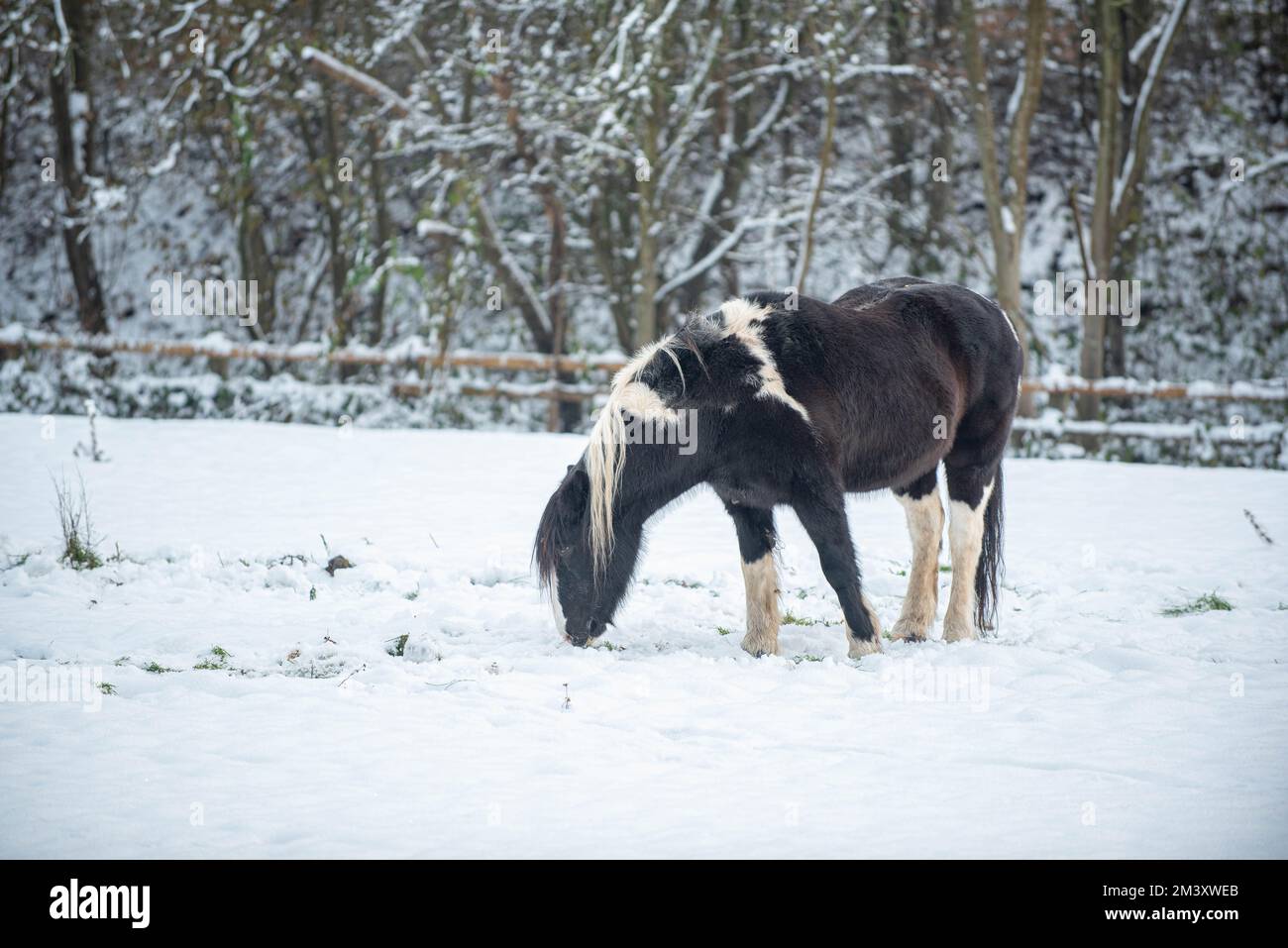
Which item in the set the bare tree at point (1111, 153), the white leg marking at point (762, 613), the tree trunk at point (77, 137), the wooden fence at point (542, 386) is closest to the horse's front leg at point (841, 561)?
the white leg marking at point (762, 613)

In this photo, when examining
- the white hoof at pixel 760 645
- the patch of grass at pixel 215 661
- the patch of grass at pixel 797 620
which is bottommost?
the patch of grass at pixel 797 620

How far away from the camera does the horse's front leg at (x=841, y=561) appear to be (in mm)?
4707

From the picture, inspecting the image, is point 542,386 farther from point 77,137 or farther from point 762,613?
point 762,613

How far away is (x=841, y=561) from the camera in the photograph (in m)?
4.78

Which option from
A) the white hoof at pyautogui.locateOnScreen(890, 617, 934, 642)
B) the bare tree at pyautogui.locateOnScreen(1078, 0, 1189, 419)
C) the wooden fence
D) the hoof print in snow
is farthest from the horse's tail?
the bare tree at pyautogui.locateOnScreen(1078, 0, 1189, 419)

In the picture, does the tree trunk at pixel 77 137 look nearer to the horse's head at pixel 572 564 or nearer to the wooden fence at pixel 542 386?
the wooden fence at pixel 542 386

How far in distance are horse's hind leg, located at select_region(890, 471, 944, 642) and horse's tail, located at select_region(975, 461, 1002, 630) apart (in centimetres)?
22

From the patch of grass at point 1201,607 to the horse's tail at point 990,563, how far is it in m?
0.86

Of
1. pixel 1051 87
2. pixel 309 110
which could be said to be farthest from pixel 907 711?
pixel 1051 87

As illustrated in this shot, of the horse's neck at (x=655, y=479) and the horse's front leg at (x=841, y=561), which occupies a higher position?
the horse's neck at (x=655, y=479)

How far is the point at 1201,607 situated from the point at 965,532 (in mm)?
1306

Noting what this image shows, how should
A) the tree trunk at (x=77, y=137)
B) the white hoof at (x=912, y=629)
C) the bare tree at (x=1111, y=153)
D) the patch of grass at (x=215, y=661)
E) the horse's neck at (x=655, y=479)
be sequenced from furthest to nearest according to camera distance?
the tree trunk at (x=77, y=137), the bare tree at (x=1111, y=153), the white hoof at (x=912, y=629), the horse's neck at (x=655, y=479), the patch of grass at (x=215, y=661)

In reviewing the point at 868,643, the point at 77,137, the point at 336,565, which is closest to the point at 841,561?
the point at 868,643

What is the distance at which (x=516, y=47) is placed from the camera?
13.9 metres
